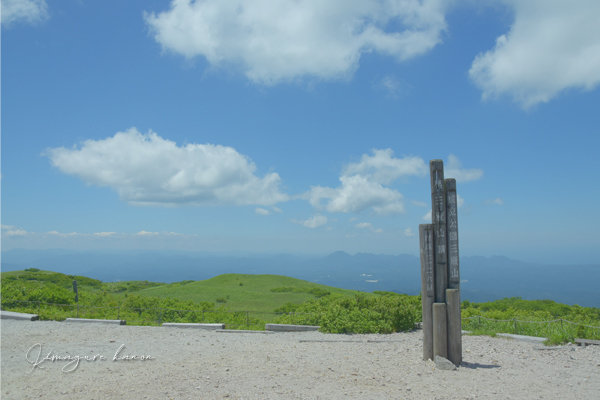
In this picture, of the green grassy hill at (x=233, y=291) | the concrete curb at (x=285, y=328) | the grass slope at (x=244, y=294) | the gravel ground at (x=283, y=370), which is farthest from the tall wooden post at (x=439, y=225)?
the grass slope at (x=244, y=294)

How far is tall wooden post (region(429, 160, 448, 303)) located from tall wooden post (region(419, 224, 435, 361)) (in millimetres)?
117

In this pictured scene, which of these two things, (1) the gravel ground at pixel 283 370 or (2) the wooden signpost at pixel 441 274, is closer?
(1) the gravel ground at pixel 283 370

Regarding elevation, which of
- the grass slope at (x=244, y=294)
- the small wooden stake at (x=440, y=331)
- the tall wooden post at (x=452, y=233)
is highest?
the tall wooden post at (x=452, y=233)

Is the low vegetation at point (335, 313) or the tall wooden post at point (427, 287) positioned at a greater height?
the tall wooden post at point (427, 287)

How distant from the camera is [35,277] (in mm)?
31312

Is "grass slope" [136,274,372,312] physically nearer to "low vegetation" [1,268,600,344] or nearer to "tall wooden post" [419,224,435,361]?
"low vegetation" [1,268,600,344]

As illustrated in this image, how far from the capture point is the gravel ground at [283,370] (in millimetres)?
6051

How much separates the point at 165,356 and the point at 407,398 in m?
5.49

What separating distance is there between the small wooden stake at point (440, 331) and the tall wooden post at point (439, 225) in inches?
10.3

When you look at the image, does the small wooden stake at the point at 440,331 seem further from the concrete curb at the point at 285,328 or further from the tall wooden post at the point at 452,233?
the concrete curb at the point at 285,328

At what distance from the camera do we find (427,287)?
800cm

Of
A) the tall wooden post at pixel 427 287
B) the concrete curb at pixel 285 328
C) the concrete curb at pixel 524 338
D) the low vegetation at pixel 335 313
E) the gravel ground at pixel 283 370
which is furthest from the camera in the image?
the concrete curb at pixel 285 328

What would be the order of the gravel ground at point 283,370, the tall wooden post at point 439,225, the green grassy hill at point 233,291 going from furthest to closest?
the green grassy hill at point 233,291, the tall wooden post at point 439,225, the gravel ground at point 283,370

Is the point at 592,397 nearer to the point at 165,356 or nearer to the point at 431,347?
the point at 431,347
